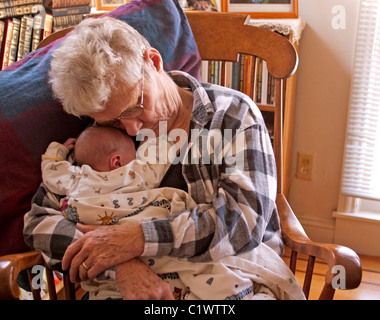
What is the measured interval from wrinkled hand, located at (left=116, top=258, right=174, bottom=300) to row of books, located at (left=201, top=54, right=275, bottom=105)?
125cm

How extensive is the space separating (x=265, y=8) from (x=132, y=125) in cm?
124

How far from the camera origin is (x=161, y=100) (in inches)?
48.3

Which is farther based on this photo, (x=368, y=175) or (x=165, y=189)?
(x=368, y=175)

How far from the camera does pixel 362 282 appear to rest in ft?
6.89

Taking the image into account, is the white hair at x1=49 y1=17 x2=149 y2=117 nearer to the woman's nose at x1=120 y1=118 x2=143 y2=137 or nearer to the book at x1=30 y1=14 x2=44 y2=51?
the woman's nose at x1=120 y1=118 x2=143 y2=137

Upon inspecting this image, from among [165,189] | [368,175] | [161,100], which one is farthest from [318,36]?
[165,189]

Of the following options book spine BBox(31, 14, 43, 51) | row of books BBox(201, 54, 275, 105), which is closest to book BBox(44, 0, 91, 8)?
book spine BBox(31, 14, 43, 51)

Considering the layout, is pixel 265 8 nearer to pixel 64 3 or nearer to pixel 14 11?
pixel 64 3

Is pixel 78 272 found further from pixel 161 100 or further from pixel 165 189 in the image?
pixel 161 100

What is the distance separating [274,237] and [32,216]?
66cm

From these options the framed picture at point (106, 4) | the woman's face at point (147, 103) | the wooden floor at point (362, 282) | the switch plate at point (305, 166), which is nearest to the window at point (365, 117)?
the switch plate at point (305, 166)

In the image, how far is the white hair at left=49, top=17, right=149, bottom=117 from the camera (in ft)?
3.49

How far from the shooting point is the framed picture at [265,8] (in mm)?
2062

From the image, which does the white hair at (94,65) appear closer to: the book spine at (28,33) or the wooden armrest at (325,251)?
the wooden armrest at (325,251)
